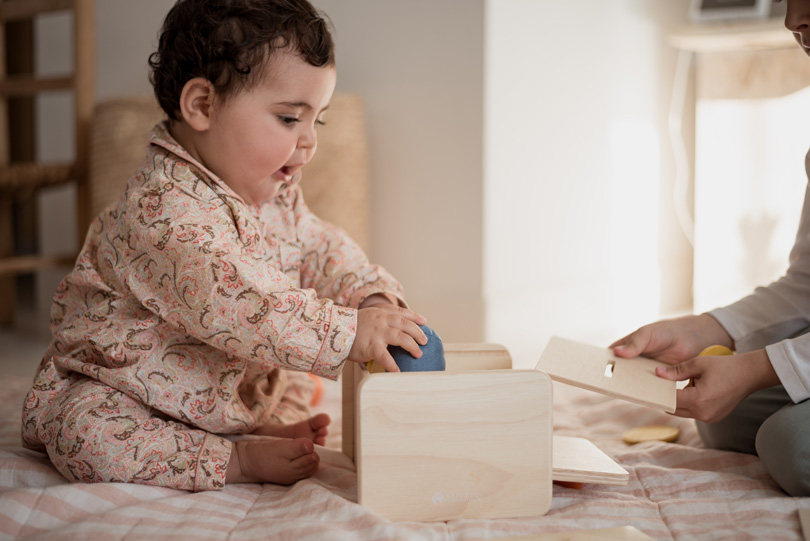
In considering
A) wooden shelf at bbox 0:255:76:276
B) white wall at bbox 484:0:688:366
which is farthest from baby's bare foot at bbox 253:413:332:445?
wooden shelf at bbox 0:255:76:276

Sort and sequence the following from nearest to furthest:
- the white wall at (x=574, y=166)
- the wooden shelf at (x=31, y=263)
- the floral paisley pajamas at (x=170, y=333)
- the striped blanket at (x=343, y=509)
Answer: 1. the striped blanket at (x=343, y=509)
2. the floral paisley pajamas at (x=170, y=333)
3. the white wall at (x=574, y=166)
4. the wooden shelf at (x=31, y=263)

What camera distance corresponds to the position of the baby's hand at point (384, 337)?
0.81 m

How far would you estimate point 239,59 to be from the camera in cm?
91

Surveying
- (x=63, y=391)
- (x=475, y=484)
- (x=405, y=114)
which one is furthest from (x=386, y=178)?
(x=475, y=484)

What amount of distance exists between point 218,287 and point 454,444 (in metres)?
0.29

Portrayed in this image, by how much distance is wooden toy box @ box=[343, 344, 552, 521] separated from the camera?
74 cm

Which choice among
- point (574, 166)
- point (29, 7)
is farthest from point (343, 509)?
point (29, 7)

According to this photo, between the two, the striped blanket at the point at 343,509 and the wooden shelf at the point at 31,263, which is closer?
the striped blanket at the point at 343,509

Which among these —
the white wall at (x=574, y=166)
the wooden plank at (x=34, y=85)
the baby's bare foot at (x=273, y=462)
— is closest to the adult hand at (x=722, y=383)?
the baby's bare foot at (x=273, y=462)

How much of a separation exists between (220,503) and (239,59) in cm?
49

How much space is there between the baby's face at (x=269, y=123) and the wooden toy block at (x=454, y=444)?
0.33 m

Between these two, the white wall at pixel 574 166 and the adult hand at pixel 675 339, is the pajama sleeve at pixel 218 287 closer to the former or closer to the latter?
the adult hand at pixel 675 339

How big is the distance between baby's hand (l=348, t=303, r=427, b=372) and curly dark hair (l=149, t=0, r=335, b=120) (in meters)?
0.31

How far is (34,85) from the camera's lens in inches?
75.5
